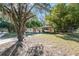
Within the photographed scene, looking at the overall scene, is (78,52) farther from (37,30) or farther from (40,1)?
(40,1)

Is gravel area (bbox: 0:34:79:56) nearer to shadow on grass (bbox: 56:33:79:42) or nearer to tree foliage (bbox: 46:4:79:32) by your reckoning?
shadow on grass (bbox: 56:33:79:42)

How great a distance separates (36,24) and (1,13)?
0.51 meters

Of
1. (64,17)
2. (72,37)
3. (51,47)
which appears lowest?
(51,47)

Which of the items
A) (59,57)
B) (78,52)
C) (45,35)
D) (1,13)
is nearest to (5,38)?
(1,13)

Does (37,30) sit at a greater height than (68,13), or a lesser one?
lesser

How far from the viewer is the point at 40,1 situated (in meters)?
3.14


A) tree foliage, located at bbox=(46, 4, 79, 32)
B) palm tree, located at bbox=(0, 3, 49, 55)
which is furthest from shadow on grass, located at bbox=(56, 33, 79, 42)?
palm tree, located at bbox=(0, 3, 49, 55)

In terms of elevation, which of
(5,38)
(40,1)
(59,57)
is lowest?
(59,57)

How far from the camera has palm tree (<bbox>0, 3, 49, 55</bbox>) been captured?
315 centimetres

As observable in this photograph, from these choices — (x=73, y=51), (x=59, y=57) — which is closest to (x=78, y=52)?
(x=73, y=51)

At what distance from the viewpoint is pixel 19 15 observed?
318cm

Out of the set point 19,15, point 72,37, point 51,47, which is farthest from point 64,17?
point 19,15

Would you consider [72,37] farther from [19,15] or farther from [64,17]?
[19,15]

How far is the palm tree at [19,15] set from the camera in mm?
3148
